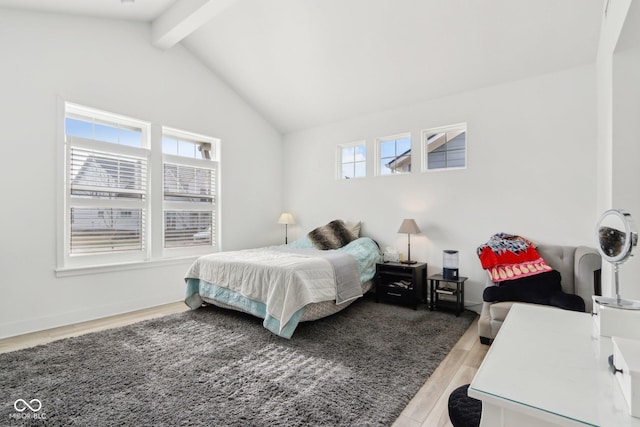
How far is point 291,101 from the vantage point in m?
4.91

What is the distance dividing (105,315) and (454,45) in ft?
15.8

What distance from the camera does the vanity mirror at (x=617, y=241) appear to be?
3.39 ft

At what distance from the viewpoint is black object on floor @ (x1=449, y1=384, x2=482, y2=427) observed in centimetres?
111

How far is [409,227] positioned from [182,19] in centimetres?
353

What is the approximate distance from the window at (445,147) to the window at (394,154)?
26 centimetres

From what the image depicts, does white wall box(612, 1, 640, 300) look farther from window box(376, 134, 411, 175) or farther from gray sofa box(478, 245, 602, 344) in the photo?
window box(376, 134, 411, 175)

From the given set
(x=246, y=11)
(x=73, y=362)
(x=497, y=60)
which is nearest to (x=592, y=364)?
(x=73, y=362)

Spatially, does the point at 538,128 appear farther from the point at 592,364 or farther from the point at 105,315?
the point at 105,315

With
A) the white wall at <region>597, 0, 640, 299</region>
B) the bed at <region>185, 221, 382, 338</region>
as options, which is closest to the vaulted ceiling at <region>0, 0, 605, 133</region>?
the white wall at <region>597, 0, 640, 299</region>

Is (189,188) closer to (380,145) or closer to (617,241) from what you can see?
(380,145)

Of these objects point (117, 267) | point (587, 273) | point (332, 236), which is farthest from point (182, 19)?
point (587, 273)

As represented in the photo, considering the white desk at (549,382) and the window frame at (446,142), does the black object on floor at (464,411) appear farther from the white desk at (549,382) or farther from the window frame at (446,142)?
the window frame at (446,142)

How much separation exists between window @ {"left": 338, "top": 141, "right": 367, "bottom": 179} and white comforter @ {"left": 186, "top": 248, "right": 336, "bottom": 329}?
1963 mm

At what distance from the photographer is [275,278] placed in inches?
119
